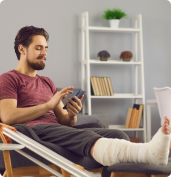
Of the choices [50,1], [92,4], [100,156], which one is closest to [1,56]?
[50,1]

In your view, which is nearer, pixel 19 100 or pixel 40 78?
pixel 19 100

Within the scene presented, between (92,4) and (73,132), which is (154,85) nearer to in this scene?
(92,4)

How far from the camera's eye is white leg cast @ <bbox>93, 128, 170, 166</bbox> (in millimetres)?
1097

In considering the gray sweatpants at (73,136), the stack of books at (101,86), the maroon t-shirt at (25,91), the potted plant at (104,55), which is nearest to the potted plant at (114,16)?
the potted plant at (104,55)

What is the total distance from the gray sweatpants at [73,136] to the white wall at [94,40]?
7.34 feet

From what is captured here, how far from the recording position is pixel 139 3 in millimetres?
3863

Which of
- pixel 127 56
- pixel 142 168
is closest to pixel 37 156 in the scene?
pixel 142 168

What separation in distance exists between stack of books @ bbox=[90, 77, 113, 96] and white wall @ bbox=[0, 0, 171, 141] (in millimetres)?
330

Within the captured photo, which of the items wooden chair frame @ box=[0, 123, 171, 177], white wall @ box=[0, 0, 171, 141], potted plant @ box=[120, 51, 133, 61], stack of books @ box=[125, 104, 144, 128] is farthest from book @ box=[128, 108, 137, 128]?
wooden chair frame @ box=[0, 123, 171, 177]

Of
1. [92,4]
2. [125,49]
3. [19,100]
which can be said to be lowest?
[19,100]

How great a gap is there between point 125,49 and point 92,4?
2.64 feet

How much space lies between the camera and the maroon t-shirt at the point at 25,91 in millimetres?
1544

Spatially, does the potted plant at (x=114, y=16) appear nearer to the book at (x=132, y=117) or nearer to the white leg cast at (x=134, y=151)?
the book at (x=132, y=117)

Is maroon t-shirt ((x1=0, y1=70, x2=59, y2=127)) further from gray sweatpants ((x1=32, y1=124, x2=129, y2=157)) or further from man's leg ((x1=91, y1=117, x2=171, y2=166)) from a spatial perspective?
man's leg ((x1=91, y1=117, x2=171, y2=166))
